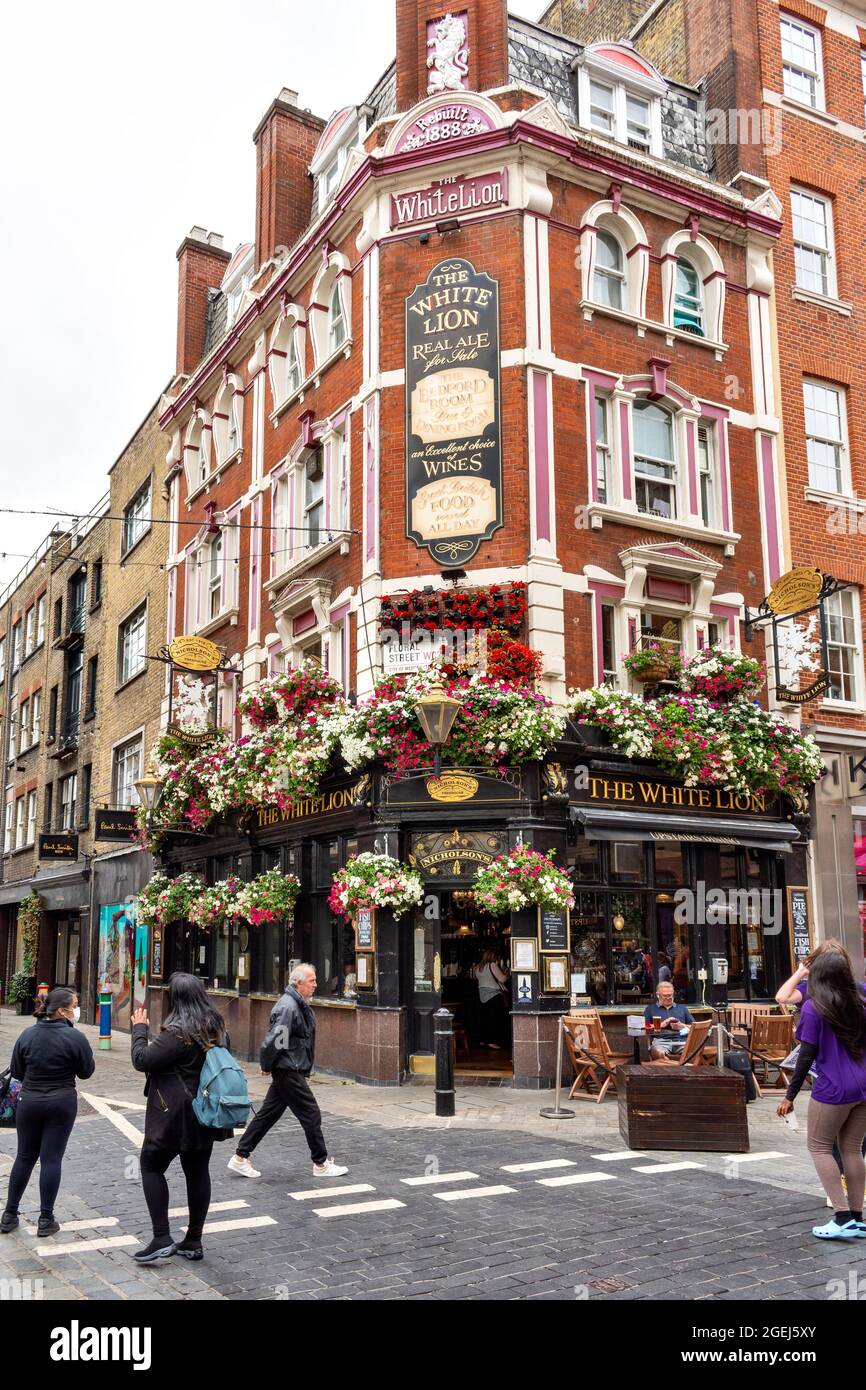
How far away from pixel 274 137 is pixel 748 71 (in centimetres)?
860

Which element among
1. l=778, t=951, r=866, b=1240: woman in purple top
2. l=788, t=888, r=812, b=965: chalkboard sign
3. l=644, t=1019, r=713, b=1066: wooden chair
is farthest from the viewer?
l=788, t=888, r=812, b=965: chalkboard sign

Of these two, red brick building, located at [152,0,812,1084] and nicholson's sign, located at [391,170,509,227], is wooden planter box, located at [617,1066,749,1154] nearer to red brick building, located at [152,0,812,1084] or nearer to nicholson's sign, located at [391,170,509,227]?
red brick building, located at [152,0,812,1084]

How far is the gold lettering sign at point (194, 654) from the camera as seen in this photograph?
20.2 m


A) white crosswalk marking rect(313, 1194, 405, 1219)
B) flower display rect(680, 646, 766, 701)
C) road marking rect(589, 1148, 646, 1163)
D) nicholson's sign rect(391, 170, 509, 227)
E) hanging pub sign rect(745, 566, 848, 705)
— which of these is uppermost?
nicholson's sign rect(391, 170, 509, 227)

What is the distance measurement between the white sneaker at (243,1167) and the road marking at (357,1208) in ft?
4.22

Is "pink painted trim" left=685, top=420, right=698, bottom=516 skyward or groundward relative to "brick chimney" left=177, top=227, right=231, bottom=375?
groundward

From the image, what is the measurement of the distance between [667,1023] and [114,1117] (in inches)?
244

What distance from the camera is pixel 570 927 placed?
14688mm

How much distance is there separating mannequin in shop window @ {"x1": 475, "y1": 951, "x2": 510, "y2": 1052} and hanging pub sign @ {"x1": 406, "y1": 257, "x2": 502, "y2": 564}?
5.94 m

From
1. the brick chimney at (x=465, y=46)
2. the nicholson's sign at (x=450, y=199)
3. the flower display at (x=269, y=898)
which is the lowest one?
the flower display at (x=269, y=898)

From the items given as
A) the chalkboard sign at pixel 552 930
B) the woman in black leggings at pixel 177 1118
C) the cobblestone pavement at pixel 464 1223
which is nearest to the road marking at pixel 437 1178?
the cobblestone pavement at pixel 464 1223

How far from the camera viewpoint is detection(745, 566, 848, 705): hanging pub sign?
16.3 meters

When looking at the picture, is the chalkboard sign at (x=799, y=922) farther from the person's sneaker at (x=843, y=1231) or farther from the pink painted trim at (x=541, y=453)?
the person's sneaker at (x=843, y=1231)

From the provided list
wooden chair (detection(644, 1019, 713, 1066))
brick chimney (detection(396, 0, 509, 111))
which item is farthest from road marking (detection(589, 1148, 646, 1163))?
brick chimney (detection(396, 0, 509, 111))
